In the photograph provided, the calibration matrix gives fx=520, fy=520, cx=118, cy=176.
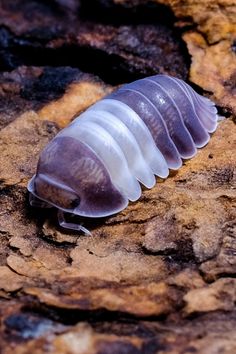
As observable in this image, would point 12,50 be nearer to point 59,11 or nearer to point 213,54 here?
point 59,11

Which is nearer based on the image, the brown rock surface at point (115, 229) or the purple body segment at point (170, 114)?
the brown rock surface at point (115, 229)

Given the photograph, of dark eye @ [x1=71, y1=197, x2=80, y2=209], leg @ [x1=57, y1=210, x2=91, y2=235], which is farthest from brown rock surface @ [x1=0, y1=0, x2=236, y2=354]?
dark eye @ [x1=71, y1=197, x2=80, y2=209]

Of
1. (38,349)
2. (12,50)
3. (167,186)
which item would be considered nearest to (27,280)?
(38,349)

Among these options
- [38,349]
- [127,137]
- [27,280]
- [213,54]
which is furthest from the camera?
[213,54]

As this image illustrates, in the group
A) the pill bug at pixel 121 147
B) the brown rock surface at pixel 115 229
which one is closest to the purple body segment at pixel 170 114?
the pill bug at pixel 121 147

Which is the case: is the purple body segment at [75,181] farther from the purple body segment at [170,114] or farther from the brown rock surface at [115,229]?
the purple body segment at [170,114]

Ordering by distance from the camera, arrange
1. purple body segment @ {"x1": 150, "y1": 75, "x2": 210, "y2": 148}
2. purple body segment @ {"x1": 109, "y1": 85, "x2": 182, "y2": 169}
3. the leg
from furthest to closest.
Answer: purple body segment @ {"x1": 150, "y1": 75, "x2": 210, "y2": 148} < purple body segment @ {"x1": 109, "y1": 85, "x2": 182, "y2": 169} < the leg

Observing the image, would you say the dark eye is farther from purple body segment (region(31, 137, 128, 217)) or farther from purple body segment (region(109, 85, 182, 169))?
purple body segment (region(109, 85, 182, 169))
